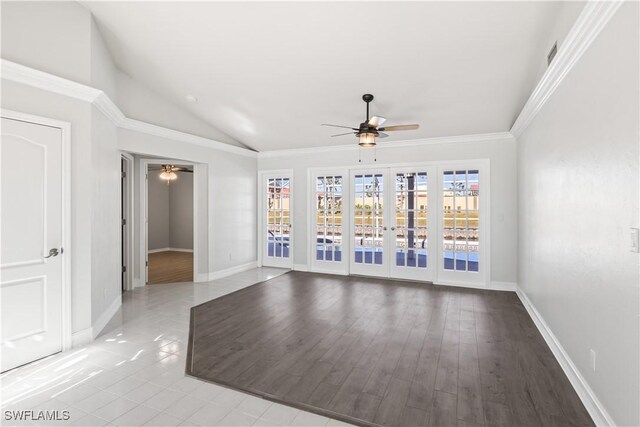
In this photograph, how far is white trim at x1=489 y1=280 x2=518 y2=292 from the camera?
5344mm

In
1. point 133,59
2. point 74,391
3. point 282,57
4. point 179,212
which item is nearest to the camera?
point 74,391

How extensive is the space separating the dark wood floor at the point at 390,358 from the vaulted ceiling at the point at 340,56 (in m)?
2.91

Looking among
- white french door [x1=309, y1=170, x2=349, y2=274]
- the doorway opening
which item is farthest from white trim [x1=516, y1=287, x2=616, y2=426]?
the doorway opening

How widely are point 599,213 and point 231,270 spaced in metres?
5.86

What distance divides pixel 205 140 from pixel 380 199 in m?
3.50

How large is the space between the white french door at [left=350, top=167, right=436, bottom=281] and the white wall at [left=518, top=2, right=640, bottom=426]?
2.59m

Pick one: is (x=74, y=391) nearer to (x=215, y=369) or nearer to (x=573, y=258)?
(x=215, y=369)

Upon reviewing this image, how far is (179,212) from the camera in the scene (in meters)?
9.91

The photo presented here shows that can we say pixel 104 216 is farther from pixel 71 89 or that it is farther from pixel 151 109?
pixel 151 109

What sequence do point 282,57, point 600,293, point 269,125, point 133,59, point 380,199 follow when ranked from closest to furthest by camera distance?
point 600,293, point 282,57, point 133,59, point 269,125, point 380,199

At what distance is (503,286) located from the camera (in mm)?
5402

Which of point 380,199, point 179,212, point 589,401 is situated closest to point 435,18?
point 589,401

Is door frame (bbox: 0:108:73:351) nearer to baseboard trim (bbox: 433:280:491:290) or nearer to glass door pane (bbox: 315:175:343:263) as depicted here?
glass door pane (bbox: 315:175:343:263)

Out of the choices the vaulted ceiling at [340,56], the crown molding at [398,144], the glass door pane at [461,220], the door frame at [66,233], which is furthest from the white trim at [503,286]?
the door frame at [66,233]
